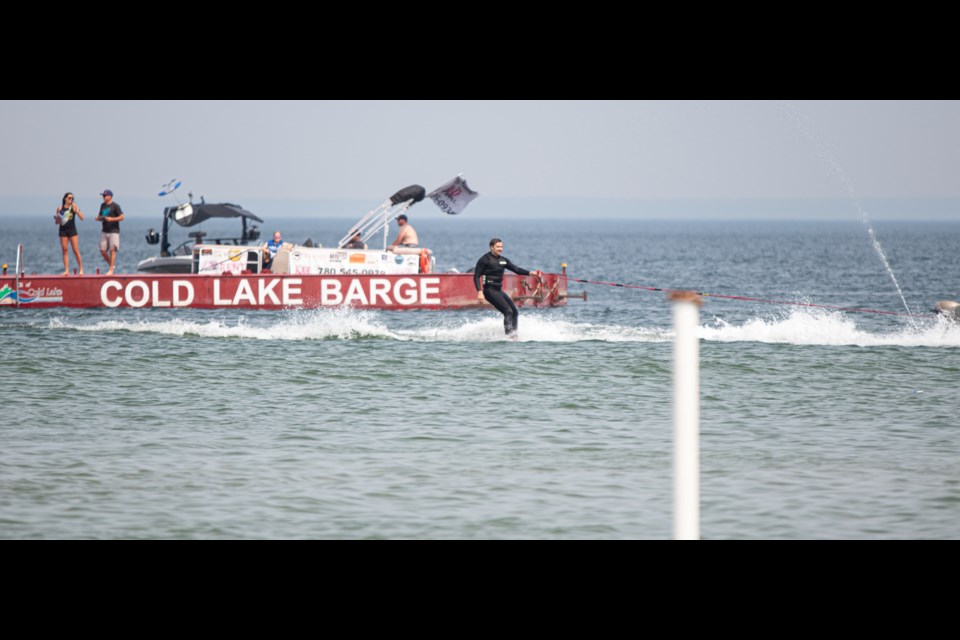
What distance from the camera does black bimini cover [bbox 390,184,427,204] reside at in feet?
90.0

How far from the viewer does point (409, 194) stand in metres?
27.5

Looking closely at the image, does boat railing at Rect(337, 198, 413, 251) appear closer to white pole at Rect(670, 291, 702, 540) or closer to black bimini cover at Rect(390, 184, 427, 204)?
black bimini cover at Rect(390, 184, 427, 204)

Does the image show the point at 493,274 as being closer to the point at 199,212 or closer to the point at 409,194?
the point at 409,194

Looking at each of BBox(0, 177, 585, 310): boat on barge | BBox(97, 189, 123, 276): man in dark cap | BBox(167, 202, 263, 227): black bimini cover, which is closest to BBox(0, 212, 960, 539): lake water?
BBox(0, 177, 585, 310): boat on barge

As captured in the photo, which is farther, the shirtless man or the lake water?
the shirtless man

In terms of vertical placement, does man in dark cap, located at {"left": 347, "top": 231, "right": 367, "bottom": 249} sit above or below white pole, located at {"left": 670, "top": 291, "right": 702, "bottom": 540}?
above

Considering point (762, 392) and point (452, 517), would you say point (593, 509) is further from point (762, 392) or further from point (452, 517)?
point (762, 392)

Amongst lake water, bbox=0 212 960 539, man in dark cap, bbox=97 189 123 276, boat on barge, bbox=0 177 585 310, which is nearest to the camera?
lake water, bbox=0 212 960 539

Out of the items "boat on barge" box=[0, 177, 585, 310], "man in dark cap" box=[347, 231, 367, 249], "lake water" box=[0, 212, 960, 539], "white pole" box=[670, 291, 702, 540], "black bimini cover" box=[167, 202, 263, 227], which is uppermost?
"black bimini cover" box=[167, 202, 263, 227]

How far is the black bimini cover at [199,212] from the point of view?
89.6ft

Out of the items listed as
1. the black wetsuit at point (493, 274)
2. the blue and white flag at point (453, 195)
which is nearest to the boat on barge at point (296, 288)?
the blue and white flag at point (453, 195)

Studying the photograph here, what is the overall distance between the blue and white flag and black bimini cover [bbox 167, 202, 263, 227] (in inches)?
165
